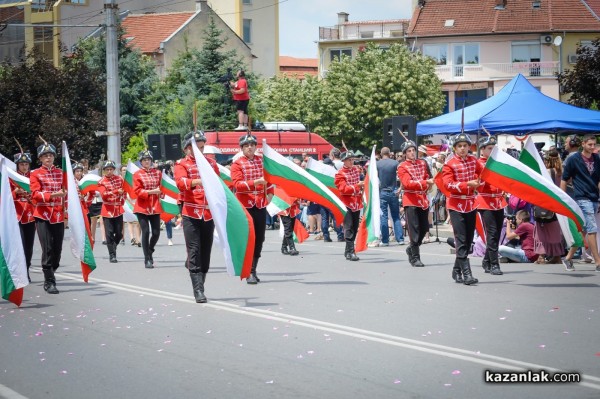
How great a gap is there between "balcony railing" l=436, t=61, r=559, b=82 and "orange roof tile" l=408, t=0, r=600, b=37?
2139mm

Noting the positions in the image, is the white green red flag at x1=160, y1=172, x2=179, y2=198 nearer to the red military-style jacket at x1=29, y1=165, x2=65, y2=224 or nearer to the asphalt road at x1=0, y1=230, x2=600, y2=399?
the asphalt road at x1=0, y1=230, x2=600, y2=399

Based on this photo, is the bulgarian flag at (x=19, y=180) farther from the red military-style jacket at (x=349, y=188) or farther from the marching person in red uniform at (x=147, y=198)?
the red military-style jacket at (x=349, y=188)

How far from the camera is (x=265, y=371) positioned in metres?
8.52

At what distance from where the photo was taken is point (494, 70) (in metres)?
71.2

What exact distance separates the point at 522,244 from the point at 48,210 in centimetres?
757

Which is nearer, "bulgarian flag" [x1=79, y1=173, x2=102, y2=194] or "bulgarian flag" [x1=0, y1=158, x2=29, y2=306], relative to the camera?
"bulgarian flag" [x1=0, y1=158, x2=29, y2=306]

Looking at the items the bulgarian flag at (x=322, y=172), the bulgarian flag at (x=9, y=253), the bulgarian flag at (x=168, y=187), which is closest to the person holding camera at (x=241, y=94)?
the bulgarian flag at (x=168, y=187)

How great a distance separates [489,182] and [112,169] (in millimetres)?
9642

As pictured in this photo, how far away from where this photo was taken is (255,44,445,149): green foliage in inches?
2329

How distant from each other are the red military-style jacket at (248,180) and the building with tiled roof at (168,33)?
182ft

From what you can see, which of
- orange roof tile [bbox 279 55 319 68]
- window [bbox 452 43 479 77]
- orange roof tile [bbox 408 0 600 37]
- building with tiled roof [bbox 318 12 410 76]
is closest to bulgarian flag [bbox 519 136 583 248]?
orange roof tile [bbox 408 0 600 37]

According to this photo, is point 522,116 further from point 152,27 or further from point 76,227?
point 152,27

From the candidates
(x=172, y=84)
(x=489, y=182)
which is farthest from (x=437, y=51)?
(x=489, y=182)

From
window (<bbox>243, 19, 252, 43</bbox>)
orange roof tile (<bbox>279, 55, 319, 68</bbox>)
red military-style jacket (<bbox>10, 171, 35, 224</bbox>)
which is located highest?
orange roof tile (<bbox>279, 55, 319, 68</bbox>)
